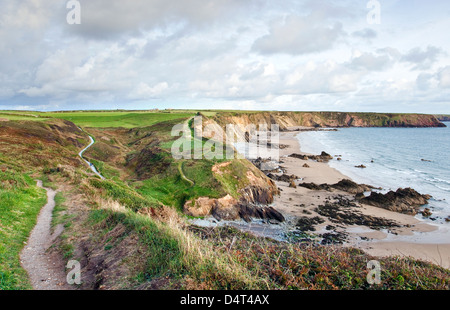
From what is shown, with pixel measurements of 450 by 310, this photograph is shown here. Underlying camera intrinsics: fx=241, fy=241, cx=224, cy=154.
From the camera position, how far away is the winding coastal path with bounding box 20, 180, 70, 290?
8.51 m

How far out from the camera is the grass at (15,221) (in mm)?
8244

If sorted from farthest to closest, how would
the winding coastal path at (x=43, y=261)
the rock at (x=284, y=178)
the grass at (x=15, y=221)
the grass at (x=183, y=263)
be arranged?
the rock at (x=284, y=178) < the winding coastal path at (x=43, y=261) < the grass at (x=15, y=221) < the grass at (x=183, y=263)

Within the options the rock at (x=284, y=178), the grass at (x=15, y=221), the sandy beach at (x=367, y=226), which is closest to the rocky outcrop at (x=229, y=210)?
the sandy beach at (x=367, y=226)

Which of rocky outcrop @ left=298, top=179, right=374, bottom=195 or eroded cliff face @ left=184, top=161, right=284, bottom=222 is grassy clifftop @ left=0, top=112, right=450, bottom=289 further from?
rocky outcrop @ left=298, top=179, right=374, bottom=195

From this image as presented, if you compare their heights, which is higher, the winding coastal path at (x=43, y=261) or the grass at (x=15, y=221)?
the grass at (x=15, y=221)

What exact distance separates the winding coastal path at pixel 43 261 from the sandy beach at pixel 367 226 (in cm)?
2312

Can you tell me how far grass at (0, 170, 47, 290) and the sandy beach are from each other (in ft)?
79.9

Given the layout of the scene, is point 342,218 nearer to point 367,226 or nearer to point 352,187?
point 367,226

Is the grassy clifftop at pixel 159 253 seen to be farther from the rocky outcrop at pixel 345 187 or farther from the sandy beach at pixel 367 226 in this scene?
the rocky outcrop at pixel 345 187

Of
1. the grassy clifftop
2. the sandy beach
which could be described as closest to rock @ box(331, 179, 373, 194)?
the sandy beach

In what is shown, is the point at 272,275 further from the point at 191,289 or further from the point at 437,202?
the point at 437,202

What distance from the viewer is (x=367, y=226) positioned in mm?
28266

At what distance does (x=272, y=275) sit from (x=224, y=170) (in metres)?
29.9
